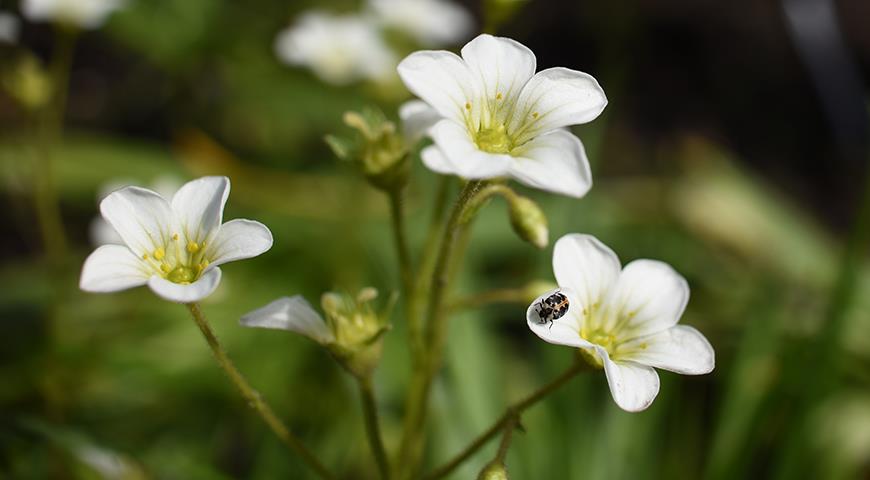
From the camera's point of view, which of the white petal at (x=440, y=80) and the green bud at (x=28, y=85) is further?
the green bud at (x=28, y=85)

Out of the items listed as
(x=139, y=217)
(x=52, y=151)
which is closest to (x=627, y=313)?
(x=139, y=217)

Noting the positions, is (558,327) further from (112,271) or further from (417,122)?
(112,271)

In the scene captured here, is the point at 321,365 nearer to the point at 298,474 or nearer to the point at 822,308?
the point at 298,474

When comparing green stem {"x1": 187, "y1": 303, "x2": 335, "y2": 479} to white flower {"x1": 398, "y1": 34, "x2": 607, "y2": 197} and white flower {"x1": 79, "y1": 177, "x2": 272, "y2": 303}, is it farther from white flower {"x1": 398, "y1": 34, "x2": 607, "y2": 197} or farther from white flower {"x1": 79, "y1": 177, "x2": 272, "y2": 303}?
white flower {"x1": 398, "y1": 34, "x2": 607, "y2": 197}

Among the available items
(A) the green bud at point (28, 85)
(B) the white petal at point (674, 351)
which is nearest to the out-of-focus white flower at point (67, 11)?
(A) the green bud at point (28, 85)

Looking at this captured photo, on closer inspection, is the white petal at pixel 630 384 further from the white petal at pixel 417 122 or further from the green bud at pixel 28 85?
the green bud at pixel 28 85

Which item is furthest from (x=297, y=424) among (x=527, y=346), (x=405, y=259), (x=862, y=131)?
(x=862, y=131)
